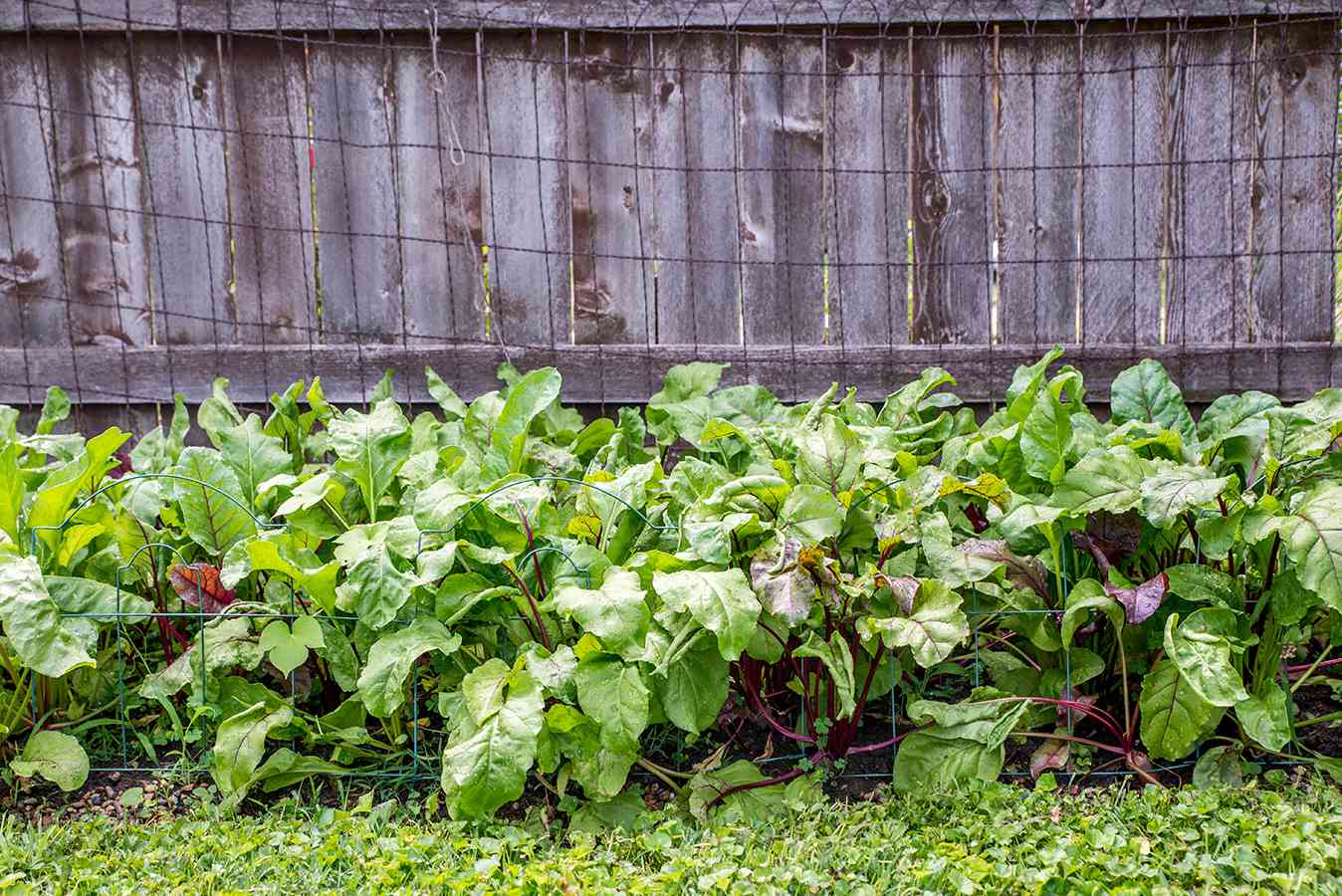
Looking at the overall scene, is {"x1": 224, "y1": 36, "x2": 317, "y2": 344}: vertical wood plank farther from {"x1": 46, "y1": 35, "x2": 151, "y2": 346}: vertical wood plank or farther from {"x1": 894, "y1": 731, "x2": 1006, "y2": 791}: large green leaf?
{"x1": 894, "y1": 731, "x2": 1006, "y2": 791}: large green leaf

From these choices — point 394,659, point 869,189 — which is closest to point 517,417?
point 394,659

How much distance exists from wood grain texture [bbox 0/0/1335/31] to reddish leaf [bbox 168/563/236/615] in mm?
2293

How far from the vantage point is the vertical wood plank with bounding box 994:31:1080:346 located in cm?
424

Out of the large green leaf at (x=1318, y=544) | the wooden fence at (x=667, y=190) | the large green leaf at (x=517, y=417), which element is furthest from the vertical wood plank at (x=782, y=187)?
the large green leaf at (x=1318, y=544)

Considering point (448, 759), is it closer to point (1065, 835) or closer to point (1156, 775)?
point (1065, 835)

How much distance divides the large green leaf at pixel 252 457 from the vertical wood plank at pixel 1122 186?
9.40 feet

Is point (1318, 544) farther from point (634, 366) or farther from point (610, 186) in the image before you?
point (610, 186)

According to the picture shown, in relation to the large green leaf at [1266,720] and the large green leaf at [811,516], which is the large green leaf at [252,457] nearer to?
the large green leaf at [811,516]

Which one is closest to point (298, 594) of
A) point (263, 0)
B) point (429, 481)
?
point (429, 481)

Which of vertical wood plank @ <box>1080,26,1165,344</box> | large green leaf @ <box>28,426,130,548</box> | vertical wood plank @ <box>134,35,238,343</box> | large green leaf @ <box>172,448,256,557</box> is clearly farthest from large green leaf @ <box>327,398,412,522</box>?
vertical wood plank @ <box>1080,26,1165,344</box>

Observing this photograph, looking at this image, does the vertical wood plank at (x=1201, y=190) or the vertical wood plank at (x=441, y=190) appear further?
the vertical wood plank at (x=441, y=190)

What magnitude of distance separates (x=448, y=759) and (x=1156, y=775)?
1600mm

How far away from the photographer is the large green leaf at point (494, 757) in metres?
2.31

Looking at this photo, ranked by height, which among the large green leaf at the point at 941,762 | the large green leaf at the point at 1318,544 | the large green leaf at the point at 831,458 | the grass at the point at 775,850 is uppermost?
the large green leaf at the point at 831,458
